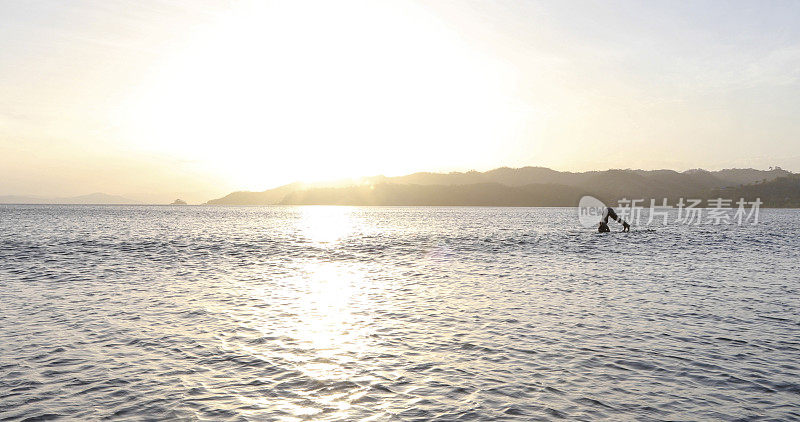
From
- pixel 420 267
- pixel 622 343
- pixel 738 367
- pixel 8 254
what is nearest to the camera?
pixel 738 367

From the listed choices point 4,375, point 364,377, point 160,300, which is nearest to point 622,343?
point 364,377

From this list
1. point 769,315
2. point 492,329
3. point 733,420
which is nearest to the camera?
point 733,420

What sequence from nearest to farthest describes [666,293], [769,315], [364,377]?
[364,377] < [769,315] < [666,293]

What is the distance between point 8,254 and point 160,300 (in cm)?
3609

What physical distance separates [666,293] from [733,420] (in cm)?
1850

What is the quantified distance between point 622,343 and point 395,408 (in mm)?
9613

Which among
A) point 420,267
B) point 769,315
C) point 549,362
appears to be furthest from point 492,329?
point 420,267

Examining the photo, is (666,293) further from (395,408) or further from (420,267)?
(395,408)

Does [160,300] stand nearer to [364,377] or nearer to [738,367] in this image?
[364,377]

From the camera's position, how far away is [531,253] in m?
52.2

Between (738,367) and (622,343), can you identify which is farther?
(622,343)

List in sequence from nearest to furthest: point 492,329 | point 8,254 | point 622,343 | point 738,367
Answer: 1. point 738,367
2. point 622,343
3. point 492,329
4. point 8,254

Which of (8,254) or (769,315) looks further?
(8,254)

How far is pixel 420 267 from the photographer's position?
1604 inches
